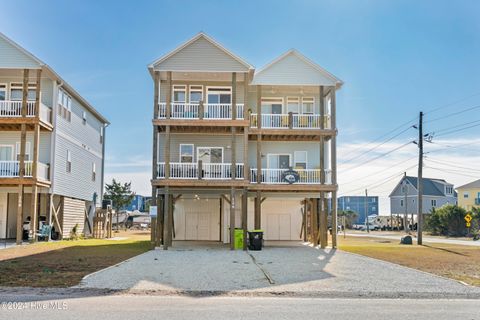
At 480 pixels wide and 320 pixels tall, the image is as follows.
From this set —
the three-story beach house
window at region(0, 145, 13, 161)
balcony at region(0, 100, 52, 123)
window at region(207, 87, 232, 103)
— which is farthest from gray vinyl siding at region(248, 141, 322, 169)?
window at region(0, 145, 13, 161)

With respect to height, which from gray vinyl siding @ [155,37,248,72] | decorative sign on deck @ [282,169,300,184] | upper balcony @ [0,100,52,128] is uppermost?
gray vinyl siding @ [155,37,248,72]

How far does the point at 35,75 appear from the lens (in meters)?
29.1

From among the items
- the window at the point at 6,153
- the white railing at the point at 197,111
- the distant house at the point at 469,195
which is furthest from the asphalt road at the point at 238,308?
the distant house at the point at 469,195

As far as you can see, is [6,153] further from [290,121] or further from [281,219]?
[281,219]

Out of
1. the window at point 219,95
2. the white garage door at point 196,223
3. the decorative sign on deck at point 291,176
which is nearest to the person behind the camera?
the decorative sign on deck at point 291,176

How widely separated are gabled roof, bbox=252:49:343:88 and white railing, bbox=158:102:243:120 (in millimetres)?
2611

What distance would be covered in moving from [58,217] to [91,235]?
6.56 m

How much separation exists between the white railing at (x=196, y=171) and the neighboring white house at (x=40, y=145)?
7.23 m

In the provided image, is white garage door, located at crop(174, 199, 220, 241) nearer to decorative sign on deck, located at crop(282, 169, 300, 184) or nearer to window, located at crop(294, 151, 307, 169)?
window, located at crop(294, 151, 307, 169)

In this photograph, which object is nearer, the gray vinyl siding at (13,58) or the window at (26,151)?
the gray vinyl siding at (13,58)

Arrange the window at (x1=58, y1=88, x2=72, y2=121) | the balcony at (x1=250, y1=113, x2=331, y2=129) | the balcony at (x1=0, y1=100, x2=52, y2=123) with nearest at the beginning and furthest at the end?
the balcony at (x1=0, y1=100, x2=52, y2=123)
the balcony at (x1=250, y1=113, x2=331, y2=129)
the window at (x1=58, y1=88, x2=72, y2=121)

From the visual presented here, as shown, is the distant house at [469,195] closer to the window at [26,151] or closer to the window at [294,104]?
the window at [294,104]

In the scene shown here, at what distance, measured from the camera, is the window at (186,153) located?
30.6 metres

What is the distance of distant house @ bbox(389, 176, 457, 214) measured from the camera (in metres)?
78.9
